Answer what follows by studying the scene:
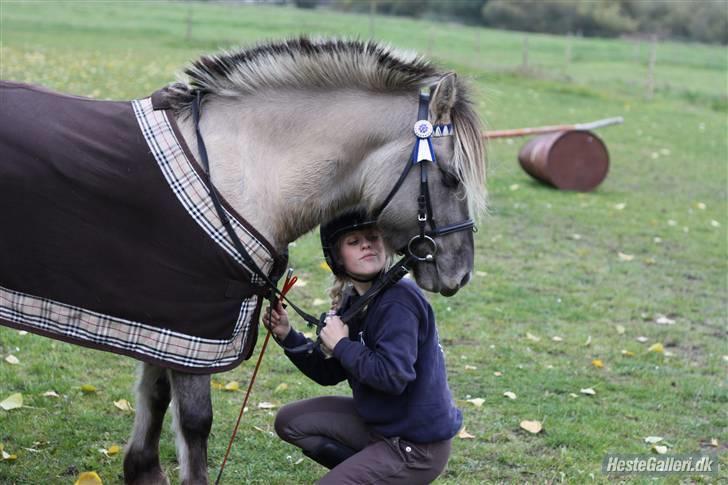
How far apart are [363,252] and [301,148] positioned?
1.57 ft

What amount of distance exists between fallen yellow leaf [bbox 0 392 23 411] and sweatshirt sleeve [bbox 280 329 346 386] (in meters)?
1.95

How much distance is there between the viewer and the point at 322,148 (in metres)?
3.49

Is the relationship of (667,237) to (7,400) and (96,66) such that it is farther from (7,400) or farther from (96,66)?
(96,66)

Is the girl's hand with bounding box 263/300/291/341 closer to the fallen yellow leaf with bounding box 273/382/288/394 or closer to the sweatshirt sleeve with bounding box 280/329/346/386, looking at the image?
the sweatshirt sleeve with bounding box 280/329/346/386

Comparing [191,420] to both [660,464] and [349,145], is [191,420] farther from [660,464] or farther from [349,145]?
[660,464]

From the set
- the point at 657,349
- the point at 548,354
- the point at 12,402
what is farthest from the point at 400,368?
the point at 657,349

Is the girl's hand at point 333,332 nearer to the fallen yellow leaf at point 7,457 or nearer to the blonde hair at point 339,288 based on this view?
the blonde hair at point 339,288

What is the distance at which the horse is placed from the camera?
342 cm

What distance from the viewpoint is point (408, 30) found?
1649 inches

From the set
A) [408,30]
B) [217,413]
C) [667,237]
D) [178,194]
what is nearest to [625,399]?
[217,413]

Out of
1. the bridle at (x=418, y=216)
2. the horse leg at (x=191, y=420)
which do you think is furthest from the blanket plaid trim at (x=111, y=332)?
the bridle at (x=418, y=216)

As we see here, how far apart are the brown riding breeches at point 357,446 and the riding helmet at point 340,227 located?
2.05 feet

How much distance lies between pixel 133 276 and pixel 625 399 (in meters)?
3.43

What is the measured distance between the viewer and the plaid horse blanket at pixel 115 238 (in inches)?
131
